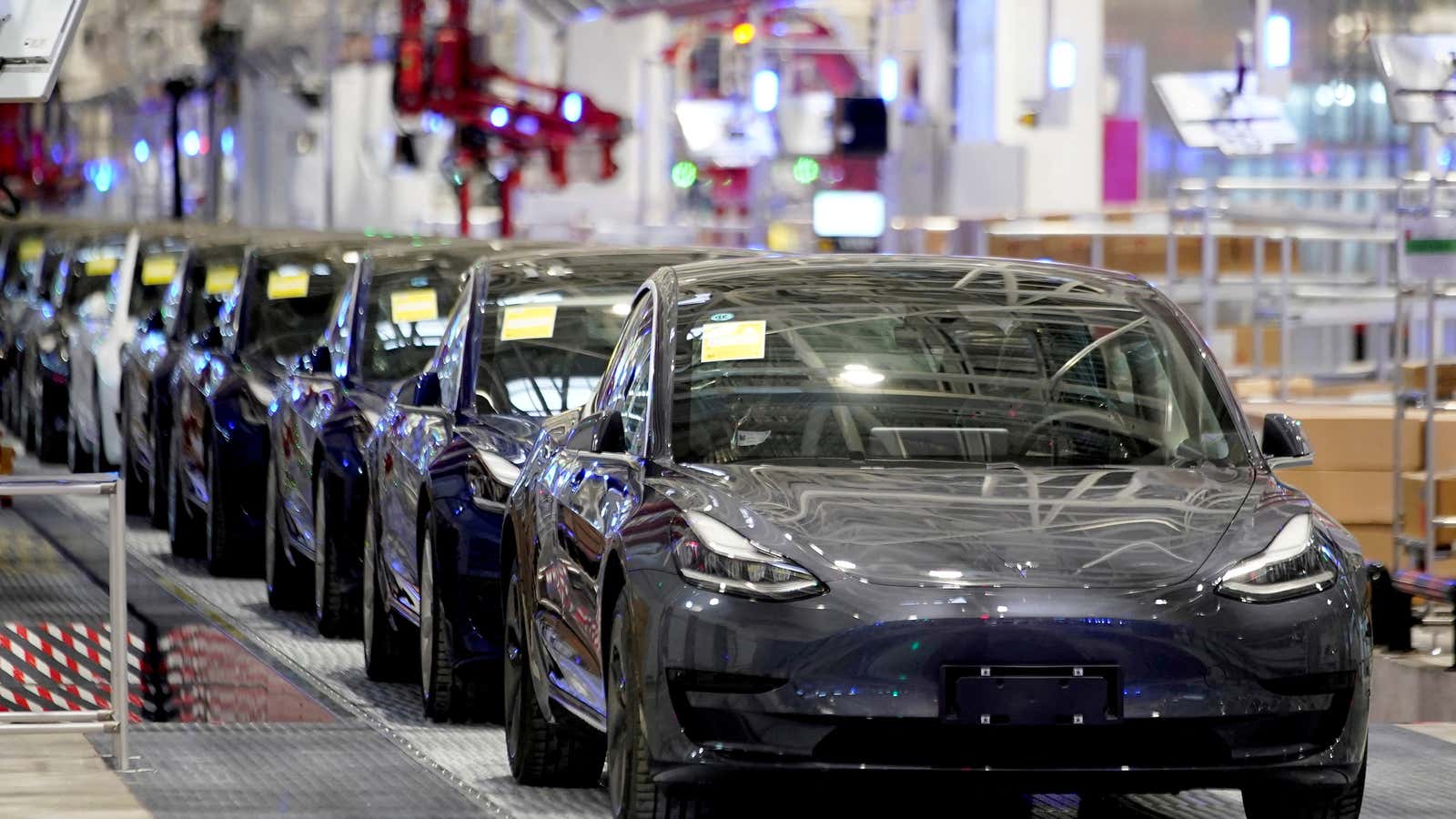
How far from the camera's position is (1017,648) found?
5.85 meters

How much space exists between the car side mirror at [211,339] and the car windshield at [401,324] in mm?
3091

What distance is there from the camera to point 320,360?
12266mm

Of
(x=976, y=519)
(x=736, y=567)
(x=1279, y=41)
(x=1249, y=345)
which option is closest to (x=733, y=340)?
(x=976, y=519)

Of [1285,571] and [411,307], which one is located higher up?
[411,307]

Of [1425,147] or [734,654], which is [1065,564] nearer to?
[734,654]

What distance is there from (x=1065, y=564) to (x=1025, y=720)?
370 mm

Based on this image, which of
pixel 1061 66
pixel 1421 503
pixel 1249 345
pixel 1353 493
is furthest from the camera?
pixel 1249 345

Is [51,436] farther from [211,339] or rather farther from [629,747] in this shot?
[629,747]

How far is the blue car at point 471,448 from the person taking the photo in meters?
9.02

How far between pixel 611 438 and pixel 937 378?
2.70 feet

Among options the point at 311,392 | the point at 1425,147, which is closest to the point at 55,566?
the point at 311,392

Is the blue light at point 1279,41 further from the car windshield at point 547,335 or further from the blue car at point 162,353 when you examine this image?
the car windshield at point 547,335

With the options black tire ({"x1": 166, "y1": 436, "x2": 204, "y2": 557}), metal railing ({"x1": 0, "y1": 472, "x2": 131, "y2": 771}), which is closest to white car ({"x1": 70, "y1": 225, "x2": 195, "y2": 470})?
black tire ({"x1": 166, "y1": 436, "x2": 204, "y2": 557})

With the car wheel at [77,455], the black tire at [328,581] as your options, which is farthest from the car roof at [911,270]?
the car wheel at [77,455]
